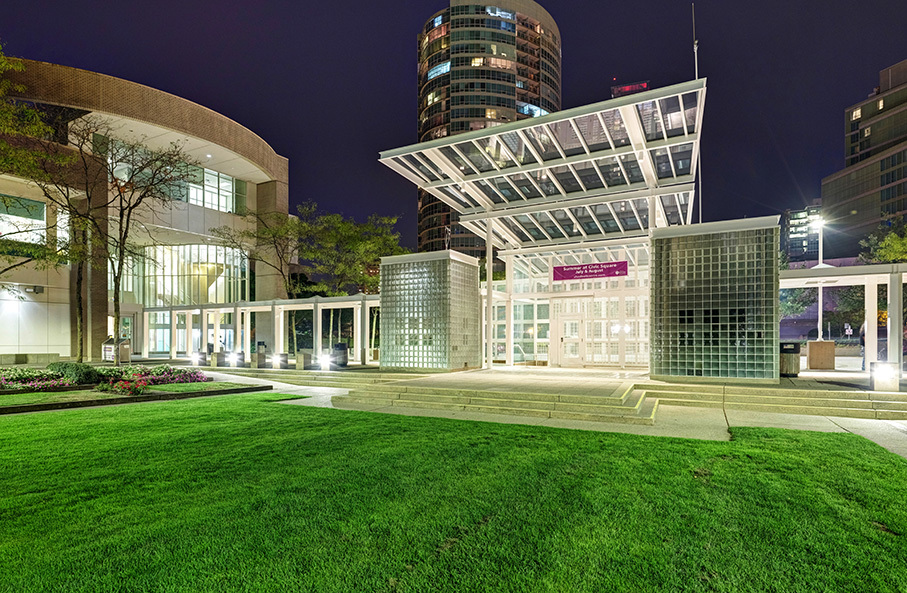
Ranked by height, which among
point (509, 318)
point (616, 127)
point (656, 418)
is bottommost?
point (656, 418)

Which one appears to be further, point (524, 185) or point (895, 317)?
point (524, 185)

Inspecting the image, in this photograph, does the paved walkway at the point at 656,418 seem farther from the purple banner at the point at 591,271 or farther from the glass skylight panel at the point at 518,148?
the glass skylight panel at the point at 518,148

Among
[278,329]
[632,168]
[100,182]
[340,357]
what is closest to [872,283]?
[632,168]

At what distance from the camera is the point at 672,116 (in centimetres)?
1158

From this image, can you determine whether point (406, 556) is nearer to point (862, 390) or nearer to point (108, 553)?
point (108, 553)

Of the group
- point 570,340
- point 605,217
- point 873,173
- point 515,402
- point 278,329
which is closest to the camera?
point 515,402

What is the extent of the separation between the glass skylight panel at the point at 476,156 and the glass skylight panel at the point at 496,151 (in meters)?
0.19

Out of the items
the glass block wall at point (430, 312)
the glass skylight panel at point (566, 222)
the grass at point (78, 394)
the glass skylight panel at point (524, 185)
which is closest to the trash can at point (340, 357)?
the glass block wall at point (430, 312)

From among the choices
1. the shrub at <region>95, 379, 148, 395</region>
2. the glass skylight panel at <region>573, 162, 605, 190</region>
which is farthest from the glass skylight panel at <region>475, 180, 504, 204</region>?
the shrub at <region>95, 379, 148, 395</region>

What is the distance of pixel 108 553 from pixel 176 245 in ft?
125

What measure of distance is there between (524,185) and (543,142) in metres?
2.76

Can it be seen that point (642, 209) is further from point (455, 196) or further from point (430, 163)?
point (430, 163)

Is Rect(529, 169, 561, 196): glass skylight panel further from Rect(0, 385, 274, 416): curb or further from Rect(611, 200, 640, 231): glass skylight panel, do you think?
Rect(0, 385, 274, 416): curb

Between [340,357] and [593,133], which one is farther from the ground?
[593,133]
